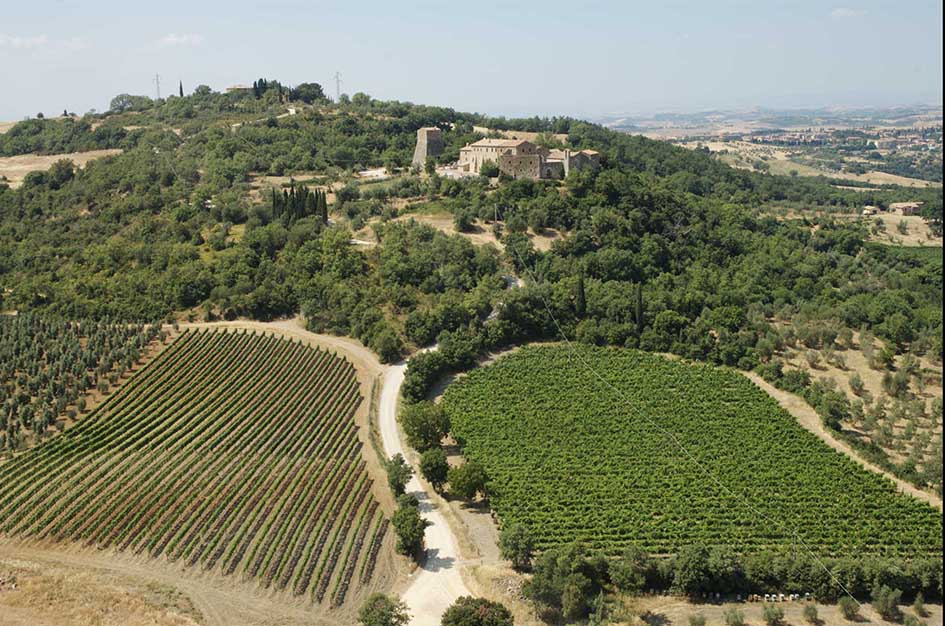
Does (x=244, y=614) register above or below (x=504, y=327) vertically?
below

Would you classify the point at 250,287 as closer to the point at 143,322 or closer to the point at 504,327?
the point at 143,322

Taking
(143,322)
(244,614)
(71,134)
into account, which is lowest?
(244,614)

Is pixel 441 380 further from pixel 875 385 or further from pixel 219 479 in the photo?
pixel 875 385

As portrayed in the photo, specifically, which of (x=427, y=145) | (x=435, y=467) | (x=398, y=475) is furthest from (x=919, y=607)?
(x=427, y=145)

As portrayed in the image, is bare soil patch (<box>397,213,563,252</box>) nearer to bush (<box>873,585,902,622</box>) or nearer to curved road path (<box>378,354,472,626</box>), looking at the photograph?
curved road path (<box>378,354,472,626</box>)

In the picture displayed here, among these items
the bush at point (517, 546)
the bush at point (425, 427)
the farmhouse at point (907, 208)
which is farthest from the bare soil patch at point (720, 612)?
the farmhouse at point (907, 208)

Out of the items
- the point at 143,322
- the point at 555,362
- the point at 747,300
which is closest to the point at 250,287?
the point at 143,322

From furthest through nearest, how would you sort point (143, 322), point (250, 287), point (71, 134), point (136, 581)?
point (71, 134) < point (250, 287) < point (143, 322) < point (136, 581)

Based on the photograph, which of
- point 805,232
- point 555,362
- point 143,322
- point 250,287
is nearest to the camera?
point 555,362
